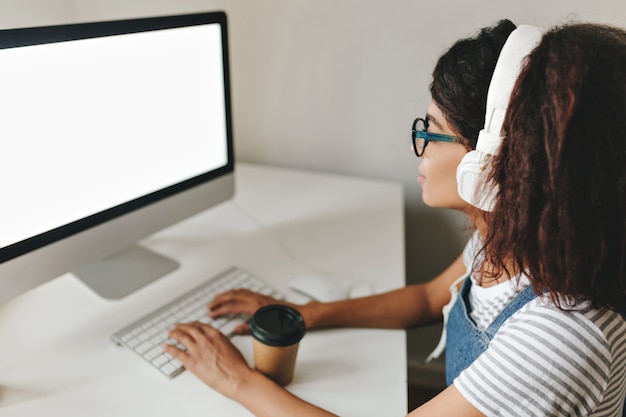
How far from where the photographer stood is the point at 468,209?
2.86 feet

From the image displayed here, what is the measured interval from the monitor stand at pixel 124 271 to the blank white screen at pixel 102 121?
166 mm

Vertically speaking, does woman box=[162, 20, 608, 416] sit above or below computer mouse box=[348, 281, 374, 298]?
above

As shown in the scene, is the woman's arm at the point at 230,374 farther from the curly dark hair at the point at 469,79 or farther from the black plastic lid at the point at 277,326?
the curly dark hair at the point at 469,79

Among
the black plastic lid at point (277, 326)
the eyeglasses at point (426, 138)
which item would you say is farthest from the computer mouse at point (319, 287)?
the eyeglasses at point (426, 138)

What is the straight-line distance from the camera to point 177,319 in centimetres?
96

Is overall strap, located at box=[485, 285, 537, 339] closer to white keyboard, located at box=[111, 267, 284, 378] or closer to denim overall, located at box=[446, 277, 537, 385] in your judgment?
denim overall, located at box=[446, 277, 537, 385]

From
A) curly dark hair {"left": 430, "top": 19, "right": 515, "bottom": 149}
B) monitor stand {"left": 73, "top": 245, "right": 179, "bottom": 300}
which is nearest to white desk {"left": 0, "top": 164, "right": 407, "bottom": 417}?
monitor stand {"left": 73, "top": 245, "right": 179, "bottom": 300}

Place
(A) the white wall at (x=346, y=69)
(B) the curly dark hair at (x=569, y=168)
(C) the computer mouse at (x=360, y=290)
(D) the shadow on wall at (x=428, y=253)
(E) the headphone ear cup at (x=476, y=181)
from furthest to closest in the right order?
(D) the shadow on wall at (x=428, y=253)
(A) the white wall at (x=346, y=69)
(C) the computer mouse at (x=360, y=290)
(E) the headphone ear cup at (x=476, y=181)
(B) the curly dark hair at (x=569, y=168)

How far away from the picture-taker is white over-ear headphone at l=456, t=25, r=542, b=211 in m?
0.67

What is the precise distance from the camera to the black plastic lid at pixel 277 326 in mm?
795

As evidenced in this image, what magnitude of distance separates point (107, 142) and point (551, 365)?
0.73 m

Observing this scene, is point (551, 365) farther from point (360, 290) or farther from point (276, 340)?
point (360, 290)

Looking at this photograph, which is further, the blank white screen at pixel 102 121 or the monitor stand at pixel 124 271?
the monitor stand at pixel 124 271

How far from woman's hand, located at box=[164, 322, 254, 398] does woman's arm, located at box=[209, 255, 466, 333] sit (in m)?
0.07
